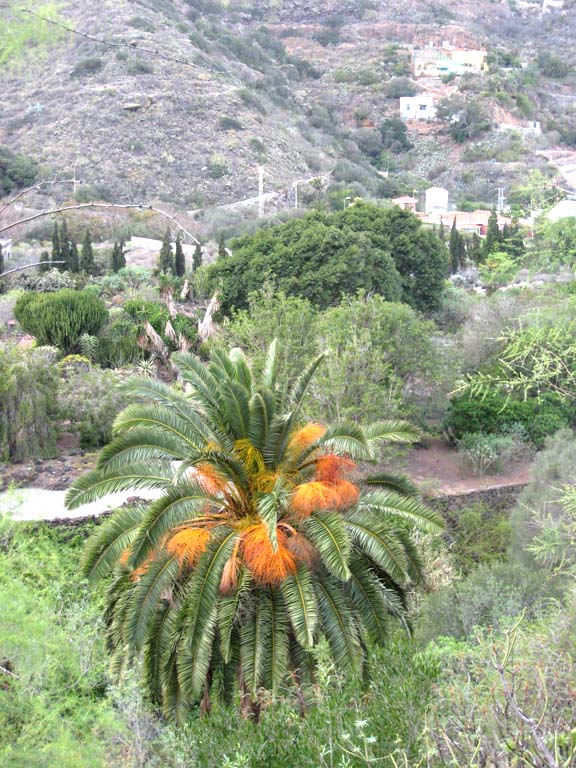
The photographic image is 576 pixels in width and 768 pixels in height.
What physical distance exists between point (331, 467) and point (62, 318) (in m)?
13.4

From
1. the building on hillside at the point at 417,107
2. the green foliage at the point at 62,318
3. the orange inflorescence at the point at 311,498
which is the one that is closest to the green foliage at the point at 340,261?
the green foliage at the point at 62,318

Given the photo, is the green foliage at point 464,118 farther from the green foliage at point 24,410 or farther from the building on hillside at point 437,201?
the green foliage at point 24,410

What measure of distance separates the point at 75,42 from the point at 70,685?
57.9 metres

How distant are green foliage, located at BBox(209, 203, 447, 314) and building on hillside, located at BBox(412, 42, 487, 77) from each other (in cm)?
6181

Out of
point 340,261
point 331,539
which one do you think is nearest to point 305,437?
point 331,539

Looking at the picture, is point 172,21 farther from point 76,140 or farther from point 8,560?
point 8,560

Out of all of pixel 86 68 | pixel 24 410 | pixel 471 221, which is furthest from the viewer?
pixel 86 68

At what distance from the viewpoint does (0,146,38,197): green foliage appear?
45750 mm

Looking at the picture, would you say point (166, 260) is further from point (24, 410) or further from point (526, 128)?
point (526, 128)

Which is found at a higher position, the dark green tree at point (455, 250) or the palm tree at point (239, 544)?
the palm tree at point (239, 544)

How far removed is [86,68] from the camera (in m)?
57.0

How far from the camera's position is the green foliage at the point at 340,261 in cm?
2444

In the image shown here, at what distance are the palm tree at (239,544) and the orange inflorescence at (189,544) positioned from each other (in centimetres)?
1

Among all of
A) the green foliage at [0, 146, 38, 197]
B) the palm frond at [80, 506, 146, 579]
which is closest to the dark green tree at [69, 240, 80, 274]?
the green foliage at [0, 146, 38, 197]
